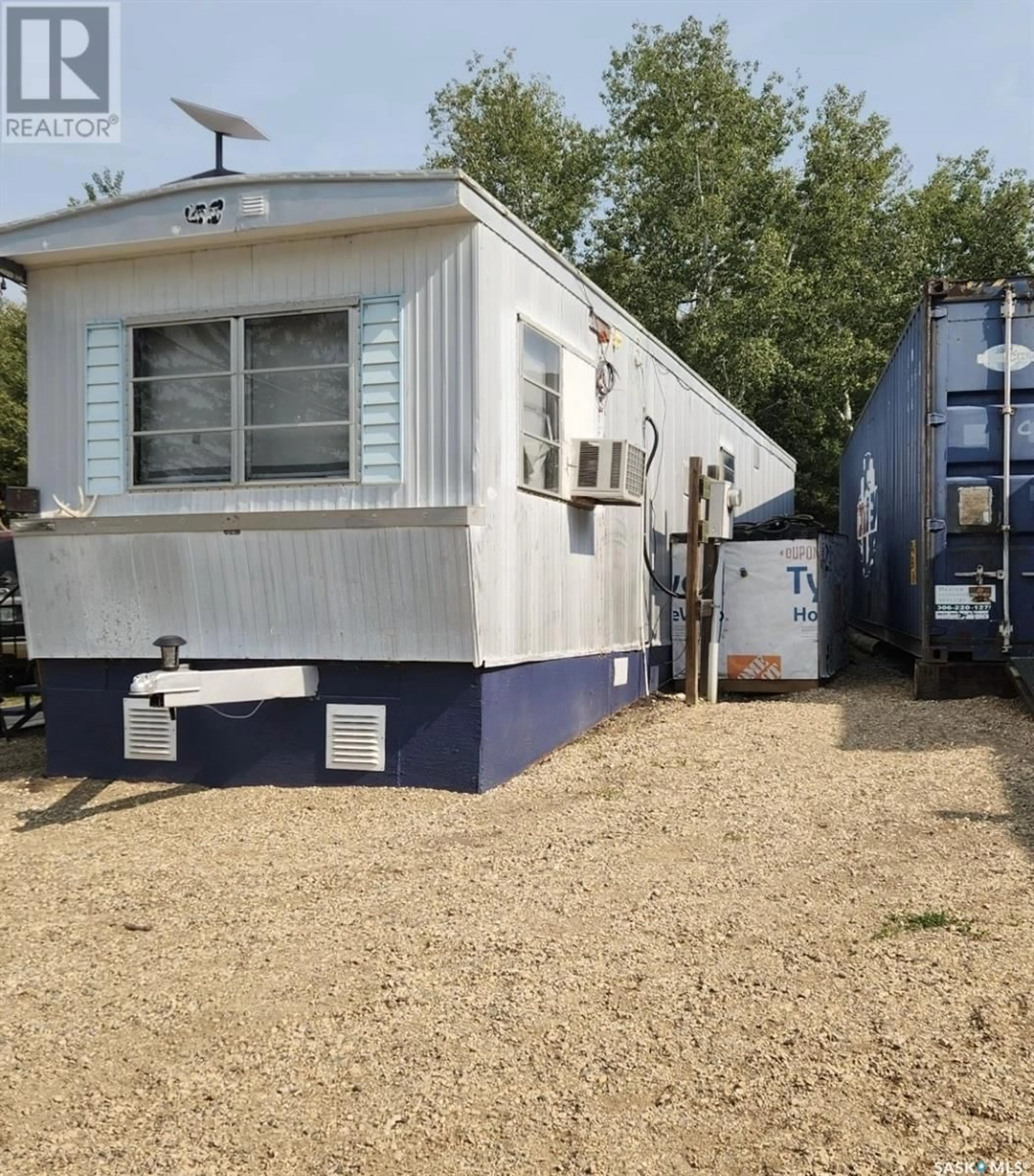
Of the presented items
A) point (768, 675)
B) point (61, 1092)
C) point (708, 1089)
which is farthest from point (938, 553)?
point (61, 1092)

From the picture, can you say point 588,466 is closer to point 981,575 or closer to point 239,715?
point 239,715

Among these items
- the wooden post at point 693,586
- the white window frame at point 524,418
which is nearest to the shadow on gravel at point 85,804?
the white window frame at point 524,418

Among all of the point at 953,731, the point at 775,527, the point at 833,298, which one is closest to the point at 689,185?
the point at 833,298

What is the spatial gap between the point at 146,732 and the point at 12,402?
69.0 ft

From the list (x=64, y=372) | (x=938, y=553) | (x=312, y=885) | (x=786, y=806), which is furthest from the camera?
(x=938, y=553)

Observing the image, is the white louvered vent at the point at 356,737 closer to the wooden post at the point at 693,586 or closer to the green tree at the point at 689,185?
the wooden post at the point at 693,586

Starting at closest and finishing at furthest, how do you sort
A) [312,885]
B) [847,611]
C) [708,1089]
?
[708,1089] < [312,885] < [847,611]

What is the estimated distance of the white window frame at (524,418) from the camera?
21.8 ft

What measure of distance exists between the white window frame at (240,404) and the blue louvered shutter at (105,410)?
55 mm

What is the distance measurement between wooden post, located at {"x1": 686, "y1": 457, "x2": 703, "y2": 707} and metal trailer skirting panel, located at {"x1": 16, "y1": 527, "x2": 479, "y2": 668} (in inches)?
148

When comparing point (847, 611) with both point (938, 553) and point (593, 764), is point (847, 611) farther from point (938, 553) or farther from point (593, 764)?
point (593, 764)

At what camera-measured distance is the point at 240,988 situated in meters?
3.68

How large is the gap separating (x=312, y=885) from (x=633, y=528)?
17.5 ft

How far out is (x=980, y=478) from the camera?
8398mm
